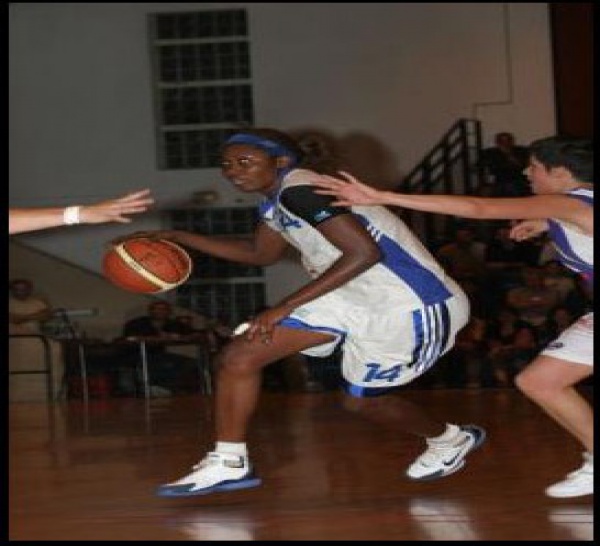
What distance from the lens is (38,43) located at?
45.8 ft

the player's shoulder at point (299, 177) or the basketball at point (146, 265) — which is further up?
the player's shoulder at point (299, 177)

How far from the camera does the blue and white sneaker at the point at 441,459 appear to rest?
4988 mm

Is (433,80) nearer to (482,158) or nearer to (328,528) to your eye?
(482,158)

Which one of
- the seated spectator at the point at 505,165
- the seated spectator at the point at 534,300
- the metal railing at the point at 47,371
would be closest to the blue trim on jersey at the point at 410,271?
the seated spectator at the point at 534,300

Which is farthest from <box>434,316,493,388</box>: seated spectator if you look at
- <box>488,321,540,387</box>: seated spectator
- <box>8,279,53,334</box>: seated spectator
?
<box>8,279,53,334</box>: seated spectator

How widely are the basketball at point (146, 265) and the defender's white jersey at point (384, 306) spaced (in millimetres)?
432

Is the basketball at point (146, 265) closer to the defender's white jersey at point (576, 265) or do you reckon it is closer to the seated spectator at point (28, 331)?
the defender's white jersey at point (576, 265)

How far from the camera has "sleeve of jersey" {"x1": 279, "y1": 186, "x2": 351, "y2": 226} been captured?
4.56 m

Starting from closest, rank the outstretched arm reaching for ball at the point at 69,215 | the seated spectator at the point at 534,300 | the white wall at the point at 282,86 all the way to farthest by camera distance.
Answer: the outstretched arm reaching for ball at the point at 69,215, the seated spectator at the point at 534,300, the white wall at the point at 282,86

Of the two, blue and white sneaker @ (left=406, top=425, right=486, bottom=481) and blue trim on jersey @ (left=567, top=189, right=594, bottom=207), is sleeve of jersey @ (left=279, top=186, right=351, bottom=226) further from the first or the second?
blue and white sneaker @ (left=406, top=425, right=486, bottom=481)

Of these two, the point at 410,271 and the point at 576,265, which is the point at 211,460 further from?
the point at 576,265

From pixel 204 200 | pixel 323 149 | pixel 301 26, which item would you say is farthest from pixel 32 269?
pixel 323 149

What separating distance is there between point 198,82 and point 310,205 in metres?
9.79

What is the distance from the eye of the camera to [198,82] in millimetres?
14133
